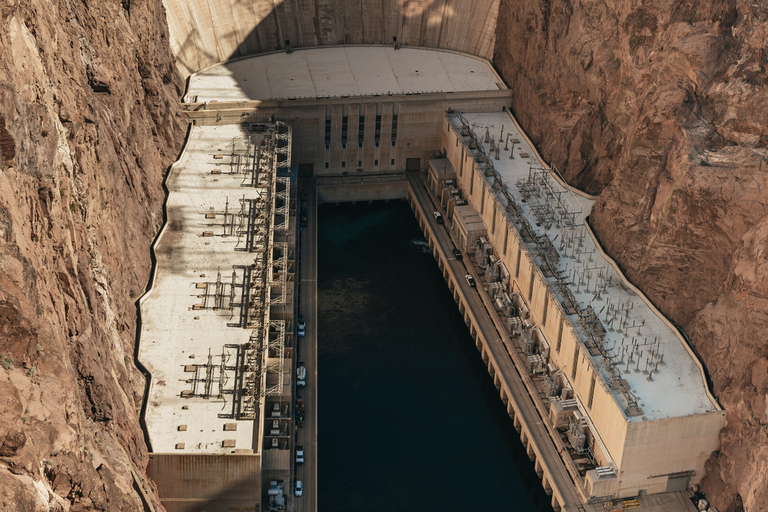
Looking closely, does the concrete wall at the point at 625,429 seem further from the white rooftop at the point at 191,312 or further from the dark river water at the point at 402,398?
the white rooftop at the point at 191,312

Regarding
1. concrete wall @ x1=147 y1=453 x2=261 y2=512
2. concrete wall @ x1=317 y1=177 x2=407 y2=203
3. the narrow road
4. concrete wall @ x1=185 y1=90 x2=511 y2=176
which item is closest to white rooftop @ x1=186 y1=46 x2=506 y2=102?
concrete wall @ x1=185 y1=90 x2=511 y2=176

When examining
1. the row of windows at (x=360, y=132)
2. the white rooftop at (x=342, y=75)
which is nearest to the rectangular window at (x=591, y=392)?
the row of windows at (x=360, y=132)

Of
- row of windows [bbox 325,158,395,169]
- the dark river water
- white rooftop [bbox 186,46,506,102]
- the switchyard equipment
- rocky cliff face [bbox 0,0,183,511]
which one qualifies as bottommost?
the dark river water

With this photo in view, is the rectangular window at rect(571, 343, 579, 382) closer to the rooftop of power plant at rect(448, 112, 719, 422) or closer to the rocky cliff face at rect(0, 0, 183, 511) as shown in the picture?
the rooftop of power plant at rect(448, 112, 719, 422)

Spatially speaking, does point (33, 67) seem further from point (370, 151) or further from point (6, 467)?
point (370, 151)

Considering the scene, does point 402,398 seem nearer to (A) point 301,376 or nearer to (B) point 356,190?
(A) point 301,376

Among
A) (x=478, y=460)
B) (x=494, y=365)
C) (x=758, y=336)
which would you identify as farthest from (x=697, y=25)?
(x=478, y=460)

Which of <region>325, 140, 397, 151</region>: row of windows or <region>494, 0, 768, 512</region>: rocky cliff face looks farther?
<region>325, 140, 397, 151</region>: row of windows
